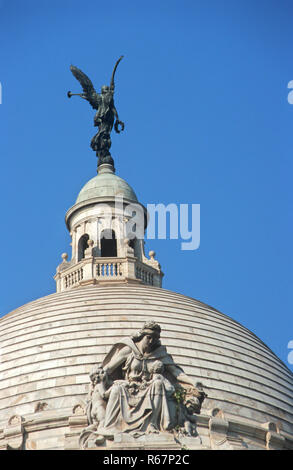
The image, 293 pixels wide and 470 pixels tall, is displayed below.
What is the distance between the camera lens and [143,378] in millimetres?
30234

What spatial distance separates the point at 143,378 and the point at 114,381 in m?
0.76

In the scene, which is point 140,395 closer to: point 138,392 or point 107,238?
point 138,392

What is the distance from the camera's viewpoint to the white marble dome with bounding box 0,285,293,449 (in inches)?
1421

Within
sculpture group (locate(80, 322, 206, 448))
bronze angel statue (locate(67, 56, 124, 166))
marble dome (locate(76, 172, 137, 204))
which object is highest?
bronze angel statue (locate(67, 56, 124, 166))

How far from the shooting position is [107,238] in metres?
52.5

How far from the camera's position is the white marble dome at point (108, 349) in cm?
3609

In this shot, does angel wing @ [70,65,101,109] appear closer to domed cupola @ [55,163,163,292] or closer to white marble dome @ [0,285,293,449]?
domed cupola @ [55,163,163,292]

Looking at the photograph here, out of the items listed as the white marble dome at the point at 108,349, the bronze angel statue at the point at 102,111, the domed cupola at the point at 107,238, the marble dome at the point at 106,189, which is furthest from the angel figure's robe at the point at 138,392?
the bronze angel statue at the point at 102,111

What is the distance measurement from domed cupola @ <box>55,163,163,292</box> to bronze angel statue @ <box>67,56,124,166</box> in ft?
6.88

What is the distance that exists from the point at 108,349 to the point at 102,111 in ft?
68.2

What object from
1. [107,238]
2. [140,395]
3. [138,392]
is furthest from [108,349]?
[107,238]

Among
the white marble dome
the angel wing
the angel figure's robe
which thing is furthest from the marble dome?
the angel figure's robe
